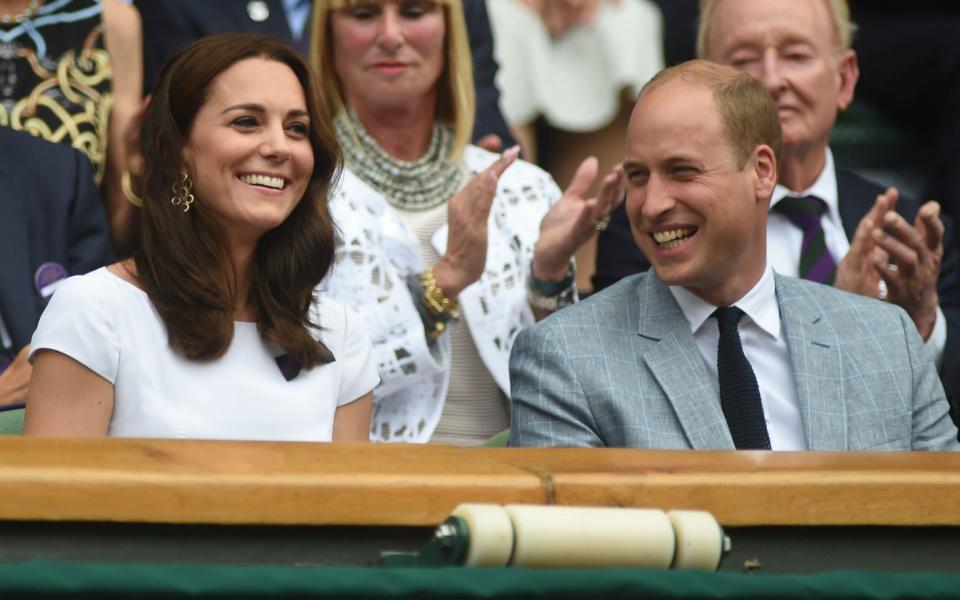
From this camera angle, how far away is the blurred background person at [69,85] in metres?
3.44

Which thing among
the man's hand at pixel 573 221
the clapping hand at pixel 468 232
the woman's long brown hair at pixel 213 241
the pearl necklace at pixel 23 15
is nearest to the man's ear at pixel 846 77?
→ the man's hand at pixel 573 221

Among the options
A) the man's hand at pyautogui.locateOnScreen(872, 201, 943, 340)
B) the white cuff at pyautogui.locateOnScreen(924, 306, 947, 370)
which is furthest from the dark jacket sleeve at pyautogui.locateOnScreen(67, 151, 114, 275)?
the white cuff at pyautogui.locateOnScreen(924, 306, 947, 370)

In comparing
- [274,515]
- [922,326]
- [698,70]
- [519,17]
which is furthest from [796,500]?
[519,17]

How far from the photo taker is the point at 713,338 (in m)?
2.75

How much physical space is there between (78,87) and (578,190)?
1082mm

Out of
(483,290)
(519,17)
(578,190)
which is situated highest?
(519,17)

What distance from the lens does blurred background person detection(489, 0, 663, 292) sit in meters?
4.62

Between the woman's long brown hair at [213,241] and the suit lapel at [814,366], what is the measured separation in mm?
773

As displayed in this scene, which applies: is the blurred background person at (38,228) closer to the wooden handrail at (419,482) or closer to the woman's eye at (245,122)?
the woman's eye at (245,122)

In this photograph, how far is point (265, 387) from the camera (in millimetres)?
2607

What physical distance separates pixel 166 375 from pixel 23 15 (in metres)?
1.30

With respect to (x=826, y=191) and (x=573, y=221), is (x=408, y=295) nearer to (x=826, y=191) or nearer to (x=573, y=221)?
(x=573, y=221)

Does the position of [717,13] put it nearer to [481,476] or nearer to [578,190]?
[578,190]

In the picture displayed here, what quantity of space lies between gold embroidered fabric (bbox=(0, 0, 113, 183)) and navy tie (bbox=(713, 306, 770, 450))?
1469mm
